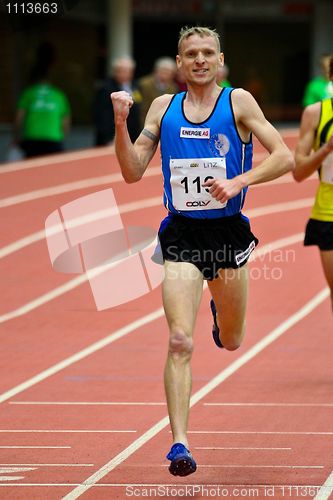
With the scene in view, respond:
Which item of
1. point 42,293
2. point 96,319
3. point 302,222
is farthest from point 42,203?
point 96,319

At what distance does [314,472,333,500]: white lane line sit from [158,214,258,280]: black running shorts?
1.20 m

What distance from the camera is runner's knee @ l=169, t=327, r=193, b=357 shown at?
645 cm

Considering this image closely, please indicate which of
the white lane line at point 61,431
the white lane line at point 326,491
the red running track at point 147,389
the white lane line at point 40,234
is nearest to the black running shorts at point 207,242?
the red running track at point 147,389

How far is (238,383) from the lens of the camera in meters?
→ 9.59

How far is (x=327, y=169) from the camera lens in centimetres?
901

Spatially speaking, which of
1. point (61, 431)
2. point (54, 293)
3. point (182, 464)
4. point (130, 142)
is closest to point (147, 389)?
point (61, 431)

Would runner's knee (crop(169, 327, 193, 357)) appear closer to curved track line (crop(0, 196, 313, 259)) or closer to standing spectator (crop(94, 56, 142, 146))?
curved track line (crop(0, 196, 313, 259))

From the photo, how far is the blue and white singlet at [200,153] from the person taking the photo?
6.80 meters

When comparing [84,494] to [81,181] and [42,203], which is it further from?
[81,181]

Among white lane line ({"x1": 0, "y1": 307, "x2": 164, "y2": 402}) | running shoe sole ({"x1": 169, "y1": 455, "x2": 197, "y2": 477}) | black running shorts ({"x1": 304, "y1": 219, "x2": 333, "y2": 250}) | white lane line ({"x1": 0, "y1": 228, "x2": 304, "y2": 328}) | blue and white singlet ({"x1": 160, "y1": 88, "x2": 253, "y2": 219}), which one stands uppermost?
blue and white singlet ({"x1": 160, "y1": 88, "x2": 253, "y2": 219})

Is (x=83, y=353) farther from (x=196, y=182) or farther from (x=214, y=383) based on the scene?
(x=196, y=182)

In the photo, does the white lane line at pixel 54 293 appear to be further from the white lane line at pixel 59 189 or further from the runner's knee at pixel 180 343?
the runner's knee at pixel 180 343

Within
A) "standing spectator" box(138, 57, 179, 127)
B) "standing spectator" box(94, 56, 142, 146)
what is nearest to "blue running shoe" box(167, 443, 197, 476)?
"standing spectator" box(94, 56, 142, 146)

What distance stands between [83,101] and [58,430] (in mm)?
21701
